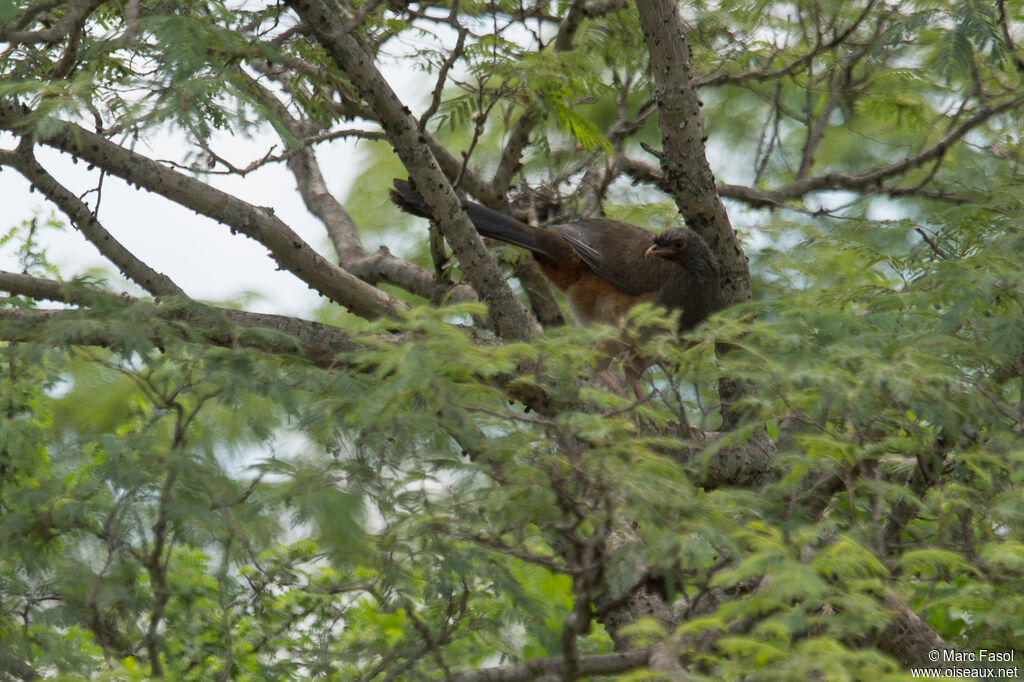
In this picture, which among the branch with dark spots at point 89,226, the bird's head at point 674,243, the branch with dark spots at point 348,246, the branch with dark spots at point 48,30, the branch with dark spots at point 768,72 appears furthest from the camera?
the branch with dark spots at point 348,246

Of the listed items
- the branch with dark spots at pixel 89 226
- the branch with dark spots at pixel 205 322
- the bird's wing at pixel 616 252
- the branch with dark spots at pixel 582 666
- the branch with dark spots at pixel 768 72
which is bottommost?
the branch with dark spots at pixel 582 666

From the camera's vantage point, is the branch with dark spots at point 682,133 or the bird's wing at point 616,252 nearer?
the branch with dark spots at point 682,133

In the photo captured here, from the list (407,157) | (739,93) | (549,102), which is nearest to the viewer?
(407,157)

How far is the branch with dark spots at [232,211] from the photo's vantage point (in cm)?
423

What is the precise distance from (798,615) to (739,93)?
6555 mm

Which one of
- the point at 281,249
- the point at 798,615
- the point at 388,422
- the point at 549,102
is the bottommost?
the point at 798,615

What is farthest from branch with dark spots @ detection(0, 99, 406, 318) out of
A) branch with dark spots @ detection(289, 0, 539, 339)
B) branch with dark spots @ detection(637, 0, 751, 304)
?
branch with dark spots @ detection(637, 0, 751, 304)

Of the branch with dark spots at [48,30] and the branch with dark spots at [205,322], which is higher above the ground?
the branch with dark spots at [48,30]

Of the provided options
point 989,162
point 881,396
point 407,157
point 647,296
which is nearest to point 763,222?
point 647,296

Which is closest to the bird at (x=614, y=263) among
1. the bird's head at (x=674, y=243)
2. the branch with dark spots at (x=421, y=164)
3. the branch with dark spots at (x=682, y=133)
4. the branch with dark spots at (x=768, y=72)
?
the bird's head at (x=674, y=243)

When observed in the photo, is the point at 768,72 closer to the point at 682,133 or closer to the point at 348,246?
the point at 682,133

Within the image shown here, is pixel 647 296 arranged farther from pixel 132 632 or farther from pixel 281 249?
pixel 132 632

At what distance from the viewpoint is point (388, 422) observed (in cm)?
248

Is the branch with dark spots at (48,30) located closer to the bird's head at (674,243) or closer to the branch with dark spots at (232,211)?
the branch with dark spots at (232,211)
